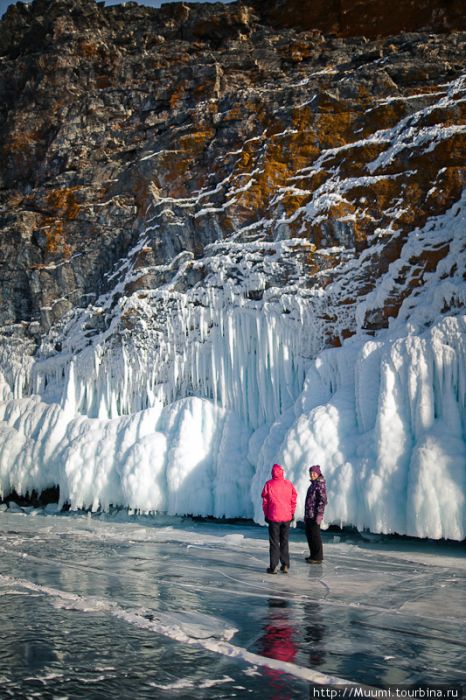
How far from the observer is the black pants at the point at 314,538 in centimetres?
937

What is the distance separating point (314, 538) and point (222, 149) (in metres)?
14.2

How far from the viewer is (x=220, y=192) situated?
62.6 feet

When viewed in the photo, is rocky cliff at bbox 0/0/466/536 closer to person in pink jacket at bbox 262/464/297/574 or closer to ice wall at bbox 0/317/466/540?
ice wall at bbox 0/317/466/540

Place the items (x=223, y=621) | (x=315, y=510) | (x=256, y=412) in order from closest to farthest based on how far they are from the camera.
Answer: (x=223, y=621)
(x=315, y=510)
(x=256, y=412)

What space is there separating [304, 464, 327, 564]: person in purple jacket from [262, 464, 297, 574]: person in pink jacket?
74cm

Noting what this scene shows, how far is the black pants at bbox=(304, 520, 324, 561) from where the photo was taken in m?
9.37

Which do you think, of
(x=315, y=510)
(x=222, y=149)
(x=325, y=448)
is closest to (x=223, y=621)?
(x=315, y=510)

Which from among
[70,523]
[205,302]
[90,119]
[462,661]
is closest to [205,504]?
[70,523]

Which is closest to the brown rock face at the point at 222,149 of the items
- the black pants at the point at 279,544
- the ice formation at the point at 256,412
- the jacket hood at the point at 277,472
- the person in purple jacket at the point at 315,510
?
the ice formation at the point at 256,412

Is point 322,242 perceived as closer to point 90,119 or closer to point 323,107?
point 323,107

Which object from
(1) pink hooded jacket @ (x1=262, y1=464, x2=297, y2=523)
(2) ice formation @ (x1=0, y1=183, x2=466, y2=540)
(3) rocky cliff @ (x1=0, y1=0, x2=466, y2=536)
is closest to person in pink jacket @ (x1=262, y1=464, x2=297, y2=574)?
(1) pink hooded jacket @ (x1=262, y1=464, x2=297, y2=523)

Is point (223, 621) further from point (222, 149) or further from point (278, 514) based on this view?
point (222, 149)

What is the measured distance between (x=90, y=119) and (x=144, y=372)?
39.3ft

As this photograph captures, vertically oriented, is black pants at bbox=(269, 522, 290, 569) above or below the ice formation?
below
